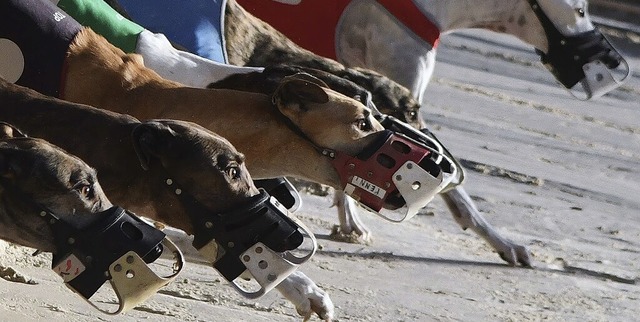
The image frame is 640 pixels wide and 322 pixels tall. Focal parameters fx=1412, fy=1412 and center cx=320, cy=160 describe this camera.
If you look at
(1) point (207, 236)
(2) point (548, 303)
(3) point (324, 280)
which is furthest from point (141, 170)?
(2) point (548, 303)

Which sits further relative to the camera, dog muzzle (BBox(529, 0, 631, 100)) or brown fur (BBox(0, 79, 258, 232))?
dog muzzle (BBox(529, 0, 631, 100))

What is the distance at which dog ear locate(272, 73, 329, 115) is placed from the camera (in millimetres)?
3359

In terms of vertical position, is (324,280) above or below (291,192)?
below

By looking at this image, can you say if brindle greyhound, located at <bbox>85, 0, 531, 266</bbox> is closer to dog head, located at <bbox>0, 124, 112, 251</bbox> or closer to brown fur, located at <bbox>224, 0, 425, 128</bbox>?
brown fur, located at <bbox>224, 0, 425, 128</bbox>

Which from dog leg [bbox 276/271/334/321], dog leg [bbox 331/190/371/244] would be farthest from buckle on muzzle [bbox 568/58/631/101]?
dog leg [bbox 276/271/334/321]

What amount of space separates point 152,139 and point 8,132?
0.90 ft

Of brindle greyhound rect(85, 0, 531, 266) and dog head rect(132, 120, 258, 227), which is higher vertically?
dog head rect(132, 120, 258, 227)

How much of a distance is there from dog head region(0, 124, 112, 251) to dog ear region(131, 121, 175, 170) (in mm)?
204

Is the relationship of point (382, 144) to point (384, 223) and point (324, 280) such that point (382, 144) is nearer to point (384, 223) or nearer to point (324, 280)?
point (324, 280)

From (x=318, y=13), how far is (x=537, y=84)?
5.50 m

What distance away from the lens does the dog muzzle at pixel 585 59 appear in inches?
204

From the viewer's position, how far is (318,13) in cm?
508

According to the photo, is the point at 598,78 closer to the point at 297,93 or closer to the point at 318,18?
the point at 318,18

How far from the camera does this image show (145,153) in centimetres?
277
